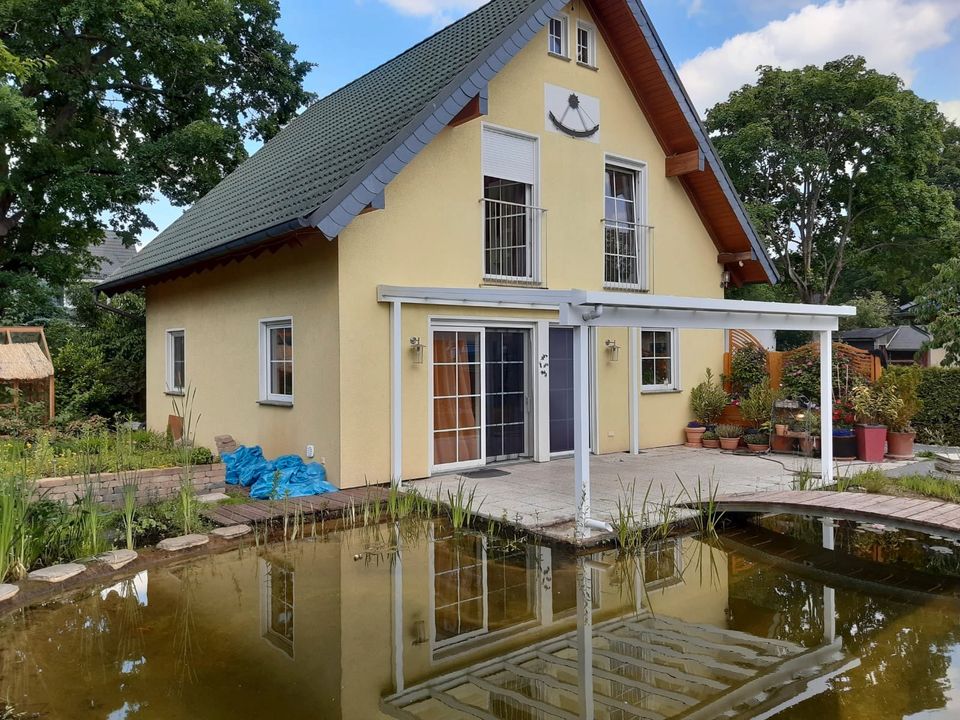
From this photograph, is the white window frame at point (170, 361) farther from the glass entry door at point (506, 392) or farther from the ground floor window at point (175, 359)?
the glass entry door at point (506, 392)

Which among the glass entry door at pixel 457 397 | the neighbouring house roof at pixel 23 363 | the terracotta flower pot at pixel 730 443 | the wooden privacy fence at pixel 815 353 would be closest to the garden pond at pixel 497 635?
the glass entry door at pixel 457 397

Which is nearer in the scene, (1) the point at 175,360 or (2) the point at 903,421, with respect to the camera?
(2) the point at 903,421

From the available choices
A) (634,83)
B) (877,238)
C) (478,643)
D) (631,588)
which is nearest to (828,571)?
(631,588)

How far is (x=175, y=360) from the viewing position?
1238 cm

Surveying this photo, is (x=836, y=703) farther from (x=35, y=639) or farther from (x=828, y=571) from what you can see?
(x=35, y=639)

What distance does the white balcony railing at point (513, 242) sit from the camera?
9828mm

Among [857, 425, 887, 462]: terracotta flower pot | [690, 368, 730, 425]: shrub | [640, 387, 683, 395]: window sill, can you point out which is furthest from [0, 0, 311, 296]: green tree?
[857, 425, 887, 462]: terracotta flower pot

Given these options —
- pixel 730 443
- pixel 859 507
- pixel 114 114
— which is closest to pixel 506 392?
pixel 730 443

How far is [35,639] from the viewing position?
4219 millimetres

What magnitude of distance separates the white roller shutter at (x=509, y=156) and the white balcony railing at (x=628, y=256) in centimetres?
181

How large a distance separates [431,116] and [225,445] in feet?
17.2

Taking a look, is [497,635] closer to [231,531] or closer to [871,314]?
[231,531]

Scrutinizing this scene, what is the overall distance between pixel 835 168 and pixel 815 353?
12.6 meters

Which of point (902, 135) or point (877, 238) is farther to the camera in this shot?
point (877, 238)
